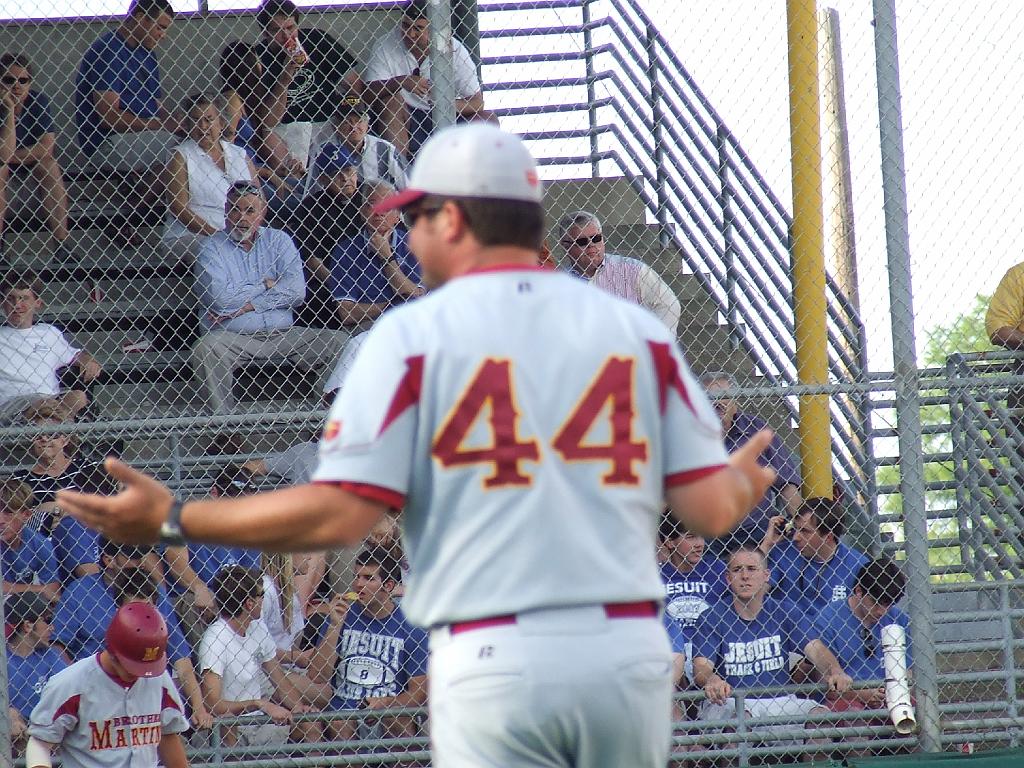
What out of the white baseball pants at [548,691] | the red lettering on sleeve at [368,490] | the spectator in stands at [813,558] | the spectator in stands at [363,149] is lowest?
the white baseball pants at [548,691]

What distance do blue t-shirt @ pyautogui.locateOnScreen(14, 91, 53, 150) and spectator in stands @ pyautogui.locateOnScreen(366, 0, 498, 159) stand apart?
6.51ft

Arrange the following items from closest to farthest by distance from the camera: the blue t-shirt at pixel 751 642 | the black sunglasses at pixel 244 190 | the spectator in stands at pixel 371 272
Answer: the blue t-shirt at pixel 751 642 → the spectator in stands at pixel 371 272 → the black sunglasses at pixel 244 190

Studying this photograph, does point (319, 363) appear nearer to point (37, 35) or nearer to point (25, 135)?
point (25, 135)

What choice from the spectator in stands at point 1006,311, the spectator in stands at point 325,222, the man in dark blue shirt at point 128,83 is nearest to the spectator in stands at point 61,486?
the spectator in stands at point 325,222

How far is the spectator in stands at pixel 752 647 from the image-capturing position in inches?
273

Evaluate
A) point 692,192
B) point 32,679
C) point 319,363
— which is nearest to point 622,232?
point 692,192

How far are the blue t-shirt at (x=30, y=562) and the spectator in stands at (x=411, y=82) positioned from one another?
288cm

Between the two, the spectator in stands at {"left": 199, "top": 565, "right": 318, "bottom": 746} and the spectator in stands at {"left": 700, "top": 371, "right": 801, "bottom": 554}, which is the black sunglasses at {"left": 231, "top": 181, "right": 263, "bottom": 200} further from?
the spectator in stands at {"left": 700, "top": 371, "right": 801, "bottom": 554}

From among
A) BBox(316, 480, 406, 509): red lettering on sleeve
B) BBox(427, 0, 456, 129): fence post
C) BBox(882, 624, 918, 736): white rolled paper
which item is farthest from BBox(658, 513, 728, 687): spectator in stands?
BBox(316, 480, 406, 509): red lettering on sleeve

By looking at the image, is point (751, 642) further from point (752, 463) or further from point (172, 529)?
point (172, 529)

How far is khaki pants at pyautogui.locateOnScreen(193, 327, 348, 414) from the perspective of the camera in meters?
7.77

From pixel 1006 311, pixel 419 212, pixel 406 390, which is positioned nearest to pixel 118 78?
pixel 1006 311

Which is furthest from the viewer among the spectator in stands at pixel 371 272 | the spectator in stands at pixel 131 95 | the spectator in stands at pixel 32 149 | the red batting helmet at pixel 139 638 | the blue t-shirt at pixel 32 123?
the spectator in stands at pixel 131 95

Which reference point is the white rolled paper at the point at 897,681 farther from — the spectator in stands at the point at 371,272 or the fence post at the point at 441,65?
the fence post at the point at 441,65
